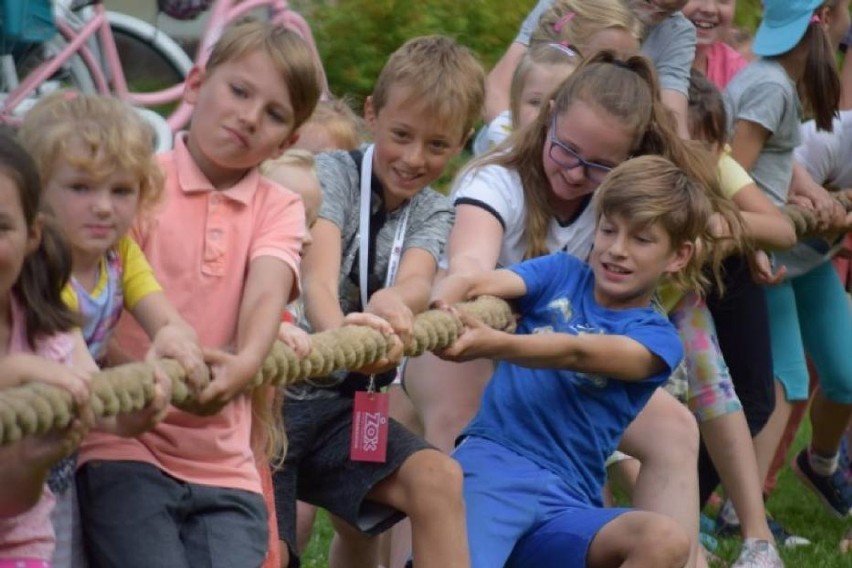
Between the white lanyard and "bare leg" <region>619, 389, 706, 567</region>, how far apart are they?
80cm

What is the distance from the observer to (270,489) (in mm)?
4285

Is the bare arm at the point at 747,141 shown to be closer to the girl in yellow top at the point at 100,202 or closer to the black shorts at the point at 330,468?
the black shorts at the point at 330,468

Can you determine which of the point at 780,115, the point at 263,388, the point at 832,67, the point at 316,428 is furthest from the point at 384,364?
the point at 832,67

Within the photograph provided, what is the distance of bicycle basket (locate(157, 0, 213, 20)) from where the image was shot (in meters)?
11.0

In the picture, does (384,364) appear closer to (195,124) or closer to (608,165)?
(195,124)

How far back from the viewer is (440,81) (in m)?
4.74

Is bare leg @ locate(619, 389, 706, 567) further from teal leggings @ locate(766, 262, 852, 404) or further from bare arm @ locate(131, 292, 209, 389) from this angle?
teal leggings @ locate(766, 262, 852, 404)

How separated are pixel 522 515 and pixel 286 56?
3.84 ft

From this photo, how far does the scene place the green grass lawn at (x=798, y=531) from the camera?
22.3ft

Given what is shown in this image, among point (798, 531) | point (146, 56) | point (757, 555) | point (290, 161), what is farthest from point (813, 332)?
point (146, 56)

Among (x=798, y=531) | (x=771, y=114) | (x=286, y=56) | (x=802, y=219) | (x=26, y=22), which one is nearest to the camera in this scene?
(x=286, y=56)

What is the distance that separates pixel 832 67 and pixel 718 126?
2.98 feet

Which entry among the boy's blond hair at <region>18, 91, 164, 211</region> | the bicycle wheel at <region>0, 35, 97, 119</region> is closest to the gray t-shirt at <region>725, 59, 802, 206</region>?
the boy's blond hair at <region>18, 91, 164, 211</region>

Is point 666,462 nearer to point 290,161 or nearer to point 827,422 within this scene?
point 290,161
